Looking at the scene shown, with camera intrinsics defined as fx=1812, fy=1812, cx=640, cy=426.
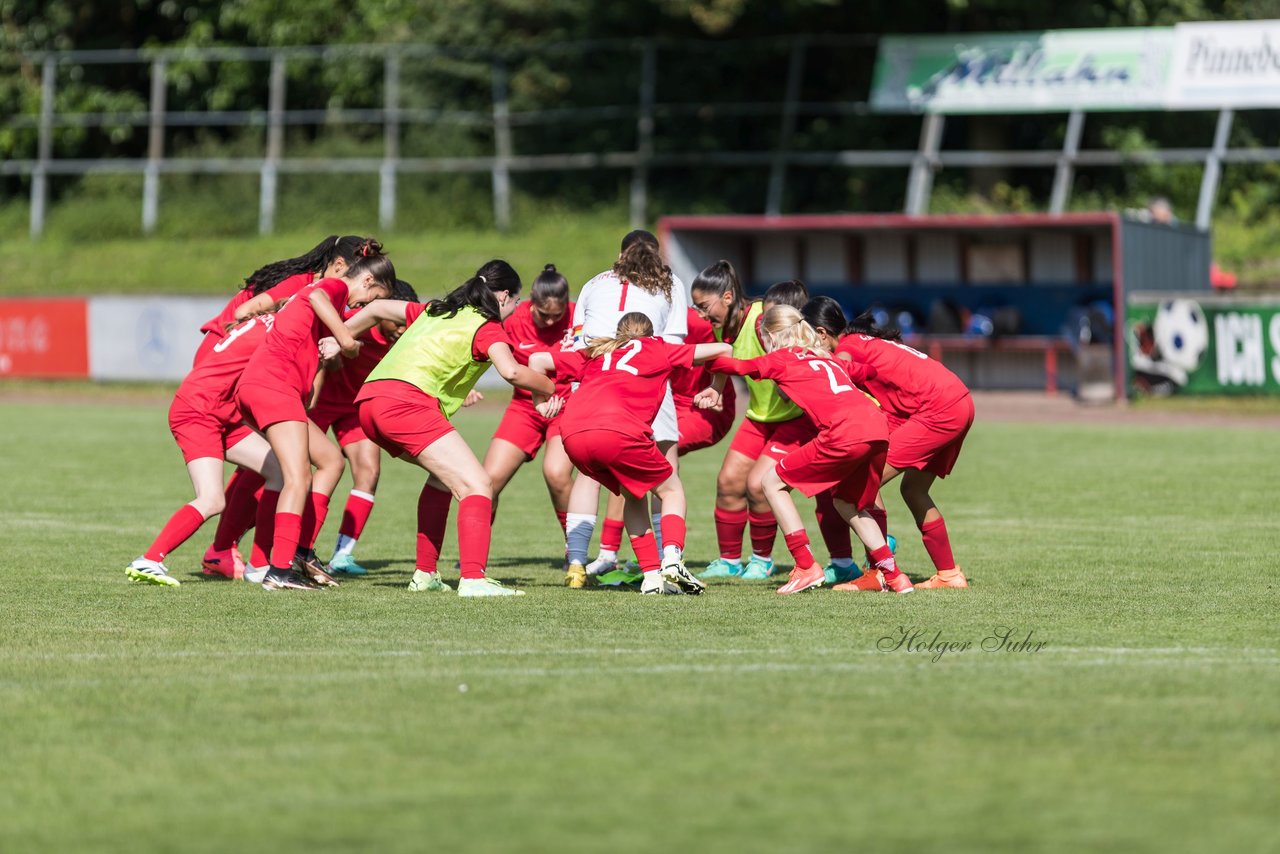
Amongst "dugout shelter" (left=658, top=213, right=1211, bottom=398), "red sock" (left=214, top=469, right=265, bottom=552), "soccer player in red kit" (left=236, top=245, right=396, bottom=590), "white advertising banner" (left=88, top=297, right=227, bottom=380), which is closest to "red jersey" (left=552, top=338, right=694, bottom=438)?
"soccer player in red kit" (left=236, top=245, right=396, bottom=590)

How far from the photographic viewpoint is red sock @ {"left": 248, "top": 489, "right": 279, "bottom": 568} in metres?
9.52

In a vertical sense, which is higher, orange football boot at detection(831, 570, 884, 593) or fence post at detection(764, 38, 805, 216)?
fence post at detection(764, 38, 805, 216)

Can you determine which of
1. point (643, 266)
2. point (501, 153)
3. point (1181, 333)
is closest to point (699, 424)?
point (643, 266)

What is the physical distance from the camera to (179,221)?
34062mm

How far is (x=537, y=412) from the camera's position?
9617 millimetres

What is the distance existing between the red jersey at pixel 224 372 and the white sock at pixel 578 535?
186 centimetres

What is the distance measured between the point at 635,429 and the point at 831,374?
1.01 meters

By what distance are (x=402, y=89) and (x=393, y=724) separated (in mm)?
29530

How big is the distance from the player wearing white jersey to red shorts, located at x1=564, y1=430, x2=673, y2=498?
67cm

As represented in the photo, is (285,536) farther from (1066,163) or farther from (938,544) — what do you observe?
(1066,163)

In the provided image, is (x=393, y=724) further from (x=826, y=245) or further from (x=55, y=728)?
(x=826, y=245)

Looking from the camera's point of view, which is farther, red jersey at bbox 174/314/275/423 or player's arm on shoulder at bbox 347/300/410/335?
red jersey at bbox 174/314/275/423

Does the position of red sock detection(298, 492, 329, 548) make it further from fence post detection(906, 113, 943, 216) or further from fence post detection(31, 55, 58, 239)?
fence post detection(31, 55, 58, 239)

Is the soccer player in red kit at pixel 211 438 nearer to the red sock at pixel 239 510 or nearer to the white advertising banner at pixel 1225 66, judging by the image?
the red sock at pixel 239 510
